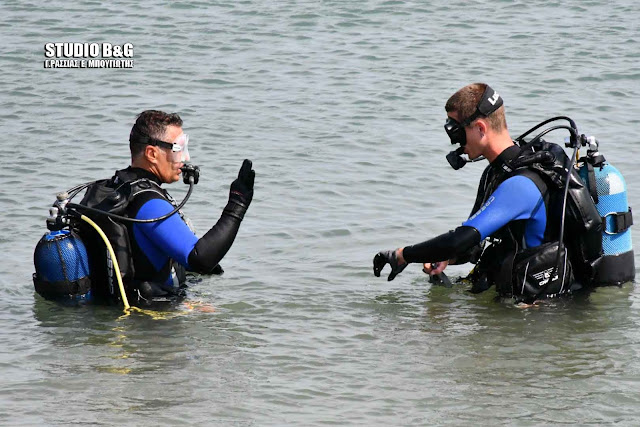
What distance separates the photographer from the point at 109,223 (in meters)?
5.89

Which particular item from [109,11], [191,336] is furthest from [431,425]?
[109,11]

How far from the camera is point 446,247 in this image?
235 inches

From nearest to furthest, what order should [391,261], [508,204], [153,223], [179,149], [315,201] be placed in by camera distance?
[153,223] < [508,204] < [179,149] < [391,261] < [315,201]

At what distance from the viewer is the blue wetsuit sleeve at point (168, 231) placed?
225 inches

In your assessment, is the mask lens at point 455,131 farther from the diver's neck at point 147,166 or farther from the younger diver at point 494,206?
the diver's neck at point 147,166

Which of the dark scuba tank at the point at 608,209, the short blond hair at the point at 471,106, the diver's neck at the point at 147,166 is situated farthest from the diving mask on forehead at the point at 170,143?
the dark scuba tank at the point at 608,209

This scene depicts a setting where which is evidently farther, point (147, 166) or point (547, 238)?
point (547, 238)

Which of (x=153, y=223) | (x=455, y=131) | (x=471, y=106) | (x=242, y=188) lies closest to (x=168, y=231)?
(x=153, y=223)

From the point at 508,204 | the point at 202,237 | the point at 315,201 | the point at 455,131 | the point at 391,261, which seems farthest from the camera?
the point at 315,201

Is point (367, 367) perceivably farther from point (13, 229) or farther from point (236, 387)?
point (13, 229)

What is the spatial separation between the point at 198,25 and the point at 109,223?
409 inches

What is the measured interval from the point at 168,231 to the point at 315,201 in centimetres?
365

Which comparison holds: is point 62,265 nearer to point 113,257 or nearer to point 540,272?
point 113,257

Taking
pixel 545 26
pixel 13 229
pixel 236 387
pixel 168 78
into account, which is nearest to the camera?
pixel 236 387
